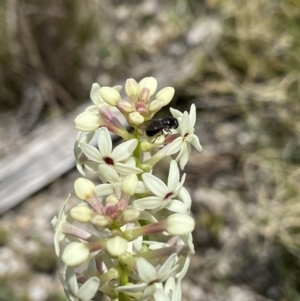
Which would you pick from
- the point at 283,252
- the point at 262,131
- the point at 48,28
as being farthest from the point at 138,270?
the point at 48,28

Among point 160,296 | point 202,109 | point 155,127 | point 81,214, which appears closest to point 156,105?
point 155,127

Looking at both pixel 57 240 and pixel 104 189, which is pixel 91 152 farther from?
pixel 57 240

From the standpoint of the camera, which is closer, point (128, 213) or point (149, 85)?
point (128, 213)

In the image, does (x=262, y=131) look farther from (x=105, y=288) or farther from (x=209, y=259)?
(x=105, y=288)

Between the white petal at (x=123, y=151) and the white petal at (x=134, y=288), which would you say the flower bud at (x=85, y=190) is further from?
the white petal at (x=134, y=288)

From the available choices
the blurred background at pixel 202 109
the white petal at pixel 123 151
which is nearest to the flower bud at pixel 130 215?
the white petal at pixel 123 151

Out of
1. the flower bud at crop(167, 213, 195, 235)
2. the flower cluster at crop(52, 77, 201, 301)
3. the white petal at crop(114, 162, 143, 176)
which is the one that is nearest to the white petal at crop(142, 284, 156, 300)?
the flower cluster at crop(52, 77, 201, 301)
